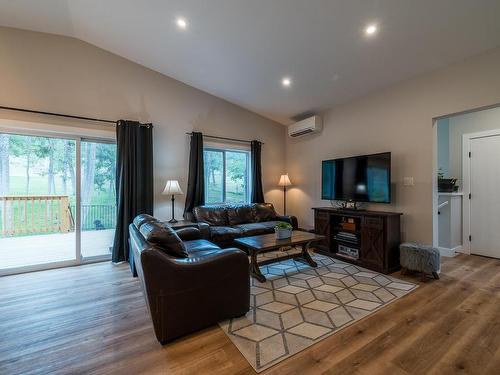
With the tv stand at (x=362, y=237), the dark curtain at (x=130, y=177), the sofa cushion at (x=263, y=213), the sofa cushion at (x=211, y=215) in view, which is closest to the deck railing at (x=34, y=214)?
the dark curtain at (x=130, y=177)

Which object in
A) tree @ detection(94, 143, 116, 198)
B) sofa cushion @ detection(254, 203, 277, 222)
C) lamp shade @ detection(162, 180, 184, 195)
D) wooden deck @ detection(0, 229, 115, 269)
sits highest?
tree @ detection(94, 143, 116, 198)

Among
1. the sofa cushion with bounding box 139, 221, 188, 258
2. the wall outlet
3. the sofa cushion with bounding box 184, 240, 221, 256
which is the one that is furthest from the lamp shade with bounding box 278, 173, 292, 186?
the sofa cushion with bounding box 139, 221, 188, 258

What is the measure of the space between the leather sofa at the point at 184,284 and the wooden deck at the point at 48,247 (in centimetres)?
223

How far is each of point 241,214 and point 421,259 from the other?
300 centimetres

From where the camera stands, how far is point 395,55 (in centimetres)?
311

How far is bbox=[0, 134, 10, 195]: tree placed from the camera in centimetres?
341

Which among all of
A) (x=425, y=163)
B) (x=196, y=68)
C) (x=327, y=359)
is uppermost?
(x=196, y=68)

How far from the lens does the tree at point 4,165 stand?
3408mm

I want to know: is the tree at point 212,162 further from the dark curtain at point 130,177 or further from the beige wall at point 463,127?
the beige wall at point 463,127

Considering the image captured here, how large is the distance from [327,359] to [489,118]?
15.8 ft

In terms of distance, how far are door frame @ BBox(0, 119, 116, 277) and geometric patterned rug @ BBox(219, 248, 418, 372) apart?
2.93 m

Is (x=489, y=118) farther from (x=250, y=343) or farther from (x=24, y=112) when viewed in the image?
(x=24, y=112)

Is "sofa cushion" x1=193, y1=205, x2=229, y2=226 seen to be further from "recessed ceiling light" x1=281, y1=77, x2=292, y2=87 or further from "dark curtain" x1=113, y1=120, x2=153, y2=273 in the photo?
"recessed ceiling light" x1=281, y1=77, x2=292, y2=87

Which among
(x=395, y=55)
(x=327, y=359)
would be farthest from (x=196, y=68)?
(x=327, y=359)
